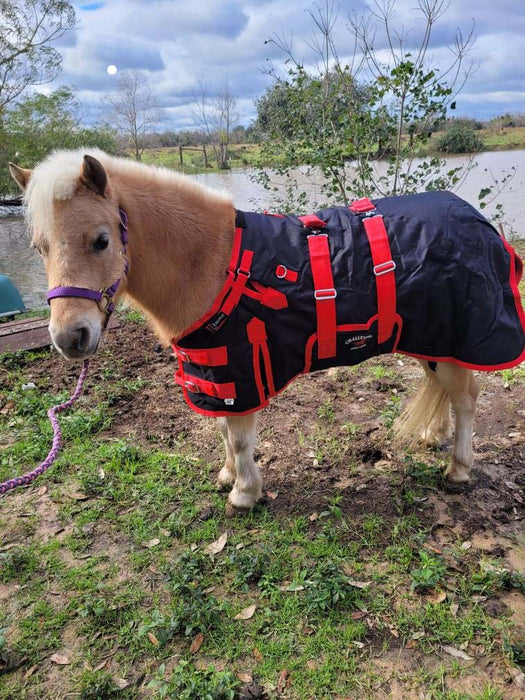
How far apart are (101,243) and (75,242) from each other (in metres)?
0.12

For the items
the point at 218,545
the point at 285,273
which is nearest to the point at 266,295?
the point at 285,273

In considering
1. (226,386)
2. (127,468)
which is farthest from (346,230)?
(127,468)

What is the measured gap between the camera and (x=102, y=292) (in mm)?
2076

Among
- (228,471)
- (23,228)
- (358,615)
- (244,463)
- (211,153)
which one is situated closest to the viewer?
(358,615)

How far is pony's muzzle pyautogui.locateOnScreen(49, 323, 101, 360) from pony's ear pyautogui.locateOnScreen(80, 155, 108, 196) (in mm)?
666

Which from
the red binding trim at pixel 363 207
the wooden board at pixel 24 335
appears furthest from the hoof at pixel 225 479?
the wooden board at pixel 24 335

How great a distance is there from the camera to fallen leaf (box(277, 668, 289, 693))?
193 cm

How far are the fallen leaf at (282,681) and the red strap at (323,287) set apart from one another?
163 cm

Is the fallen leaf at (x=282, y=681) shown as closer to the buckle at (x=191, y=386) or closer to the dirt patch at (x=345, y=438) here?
the dirt patch at (x=345, y=438)

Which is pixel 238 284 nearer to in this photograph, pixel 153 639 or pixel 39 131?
pixel 153 639

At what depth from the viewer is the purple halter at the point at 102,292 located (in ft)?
6.42

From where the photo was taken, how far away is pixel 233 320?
238 cm

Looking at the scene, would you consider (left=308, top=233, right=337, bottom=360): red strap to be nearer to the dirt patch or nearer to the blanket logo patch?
the blanket logo patch

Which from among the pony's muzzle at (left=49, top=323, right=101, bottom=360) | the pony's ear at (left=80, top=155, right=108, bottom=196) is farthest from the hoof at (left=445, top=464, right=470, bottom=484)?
the pony's ear at (left=80, top=155, right=108, bottom=196)
